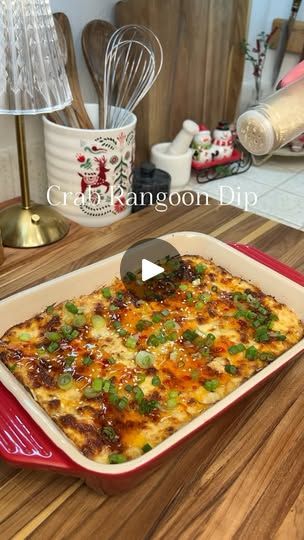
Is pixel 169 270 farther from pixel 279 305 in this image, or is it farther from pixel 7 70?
pixel 7 70

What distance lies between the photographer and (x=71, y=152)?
97cm

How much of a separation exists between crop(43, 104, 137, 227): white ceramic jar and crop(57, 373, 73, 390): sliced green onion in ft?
1.57

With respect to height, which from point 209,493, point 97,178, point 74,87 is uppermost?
point 74,87

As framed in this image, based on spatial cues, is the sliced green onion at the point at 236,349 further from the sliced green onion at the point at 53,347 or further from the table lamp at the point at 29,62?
the table lamp at the point at 29,62

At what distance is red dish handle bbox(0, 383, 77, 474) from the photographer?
0.51 metres

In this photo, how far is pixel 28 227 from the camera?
0.99m

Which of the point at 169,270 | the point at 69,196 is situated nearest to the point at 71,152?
the point at 69,196

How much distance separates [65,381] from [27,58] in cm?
50

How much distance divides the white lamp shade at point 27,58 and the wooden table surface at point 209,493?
0.54m

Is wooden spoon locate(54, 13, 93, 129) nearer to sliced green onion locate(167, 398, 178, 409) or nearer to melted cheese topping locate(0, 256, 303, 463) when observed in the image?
melted cheese topping locate(0, 256, 303, 463)

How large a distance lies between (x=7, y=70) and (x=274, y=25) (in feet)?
3.44

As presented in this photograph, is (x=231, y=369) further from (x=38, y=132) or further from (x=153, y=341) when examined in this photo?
(x=38, y=132)

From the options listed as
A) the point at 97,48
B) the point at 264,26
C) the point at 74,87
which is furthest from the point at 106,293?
the point at 264,26
